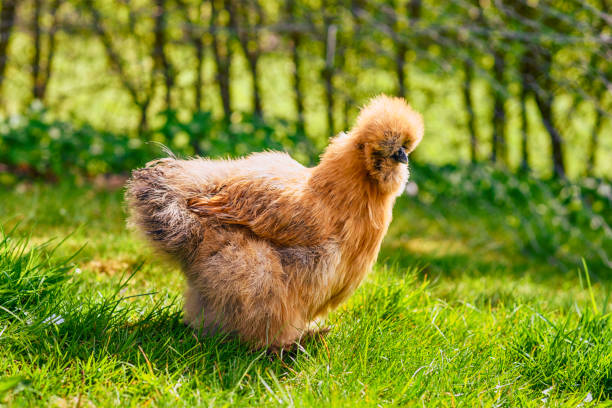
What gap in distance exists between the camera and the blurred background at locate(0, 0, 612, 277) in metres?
5.44

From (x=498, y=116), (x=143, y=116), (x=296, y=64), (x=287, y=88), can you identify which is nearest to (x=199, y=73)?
(x=143, y=116)

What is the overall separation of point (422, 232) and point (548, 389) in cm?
271

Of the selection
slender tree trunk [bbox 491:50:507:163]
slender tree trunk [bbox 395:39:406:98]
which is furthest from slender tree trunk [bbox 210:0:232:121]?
slender tree trunk [bbox 491:50:507:163]

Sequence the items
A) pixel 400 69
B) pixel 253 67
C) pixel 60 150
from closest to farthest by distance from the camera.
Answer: pixel 60 150
pixel 400 69
pixel 253 67

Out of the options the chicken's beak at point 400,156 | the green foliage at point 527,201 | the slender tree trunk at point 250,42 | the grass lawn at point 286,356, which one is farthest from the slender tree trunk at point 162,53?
the chicken's beak at point 400,156

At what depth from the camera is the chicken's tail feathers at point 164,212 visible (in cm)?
212

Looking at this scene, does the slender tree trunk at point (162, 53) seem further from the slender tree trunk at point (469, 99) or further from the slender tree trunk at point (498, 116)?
the slender tree trunk at point (498, 116)

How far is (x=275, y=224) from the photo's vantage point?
7.14 ft

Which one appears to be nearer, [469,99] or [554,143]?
[469,99]

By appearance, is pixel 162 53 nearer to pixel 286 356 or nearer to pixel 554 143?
pixel 554 143

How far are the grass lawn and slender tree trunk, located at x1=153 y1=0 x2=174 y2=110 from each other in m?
3.75

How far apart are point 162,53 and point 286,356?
16.6ft

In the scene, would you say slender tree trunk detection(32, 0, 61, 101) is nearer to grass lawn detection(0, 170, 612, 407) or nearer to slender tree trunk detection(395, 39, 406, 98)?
slender tree trunk detection(395, 39, 406, 98)

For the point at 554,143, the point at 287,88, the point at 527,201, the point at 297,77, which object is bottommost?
the point at 527,201
